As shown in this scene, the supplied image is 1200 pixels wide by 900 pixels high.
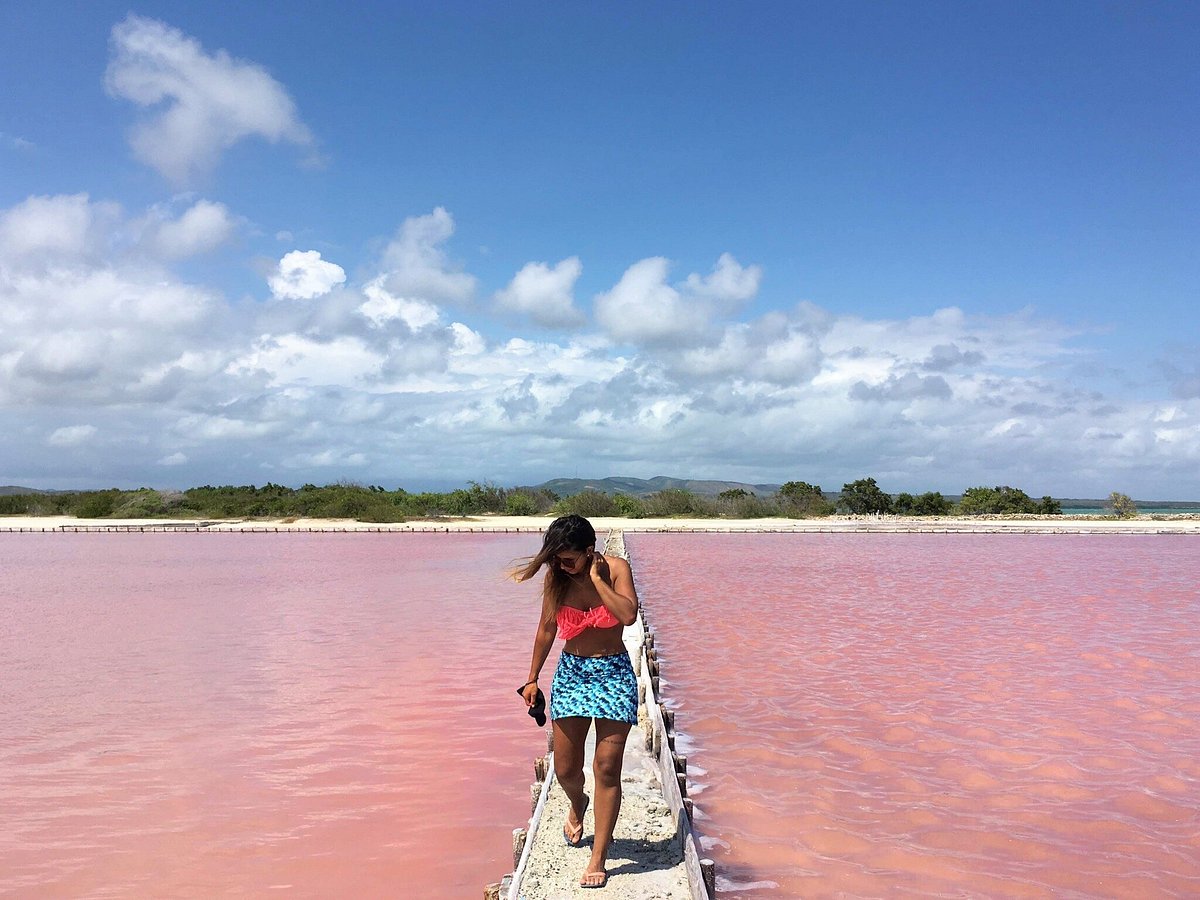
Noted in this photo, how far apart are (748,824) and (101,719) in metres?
5.82

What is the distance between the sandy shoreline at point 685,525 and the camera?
37.1 metres

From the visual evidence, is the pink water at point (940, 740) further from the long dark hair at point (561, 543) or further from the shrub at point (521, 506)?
the shrub at point (521, 506)

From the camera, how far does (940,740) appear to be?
6.84m

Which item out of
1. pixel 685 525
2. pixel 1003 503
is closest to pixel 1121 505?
pixel 1003 503

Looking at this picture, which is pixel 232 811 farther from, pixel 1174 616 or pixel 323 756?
pixel 1174 616

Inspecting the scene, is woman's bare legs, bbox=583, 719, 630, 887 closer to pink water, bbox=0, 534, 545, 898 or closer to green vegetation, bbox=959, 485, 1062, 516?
pink water, bbox=0, 534, 545, 898

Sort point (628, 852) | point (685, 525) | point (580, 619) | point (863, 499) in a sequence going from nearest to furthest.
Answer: point (580, 619) → point (628, 852) → point (685, 525) → point (863, 499)

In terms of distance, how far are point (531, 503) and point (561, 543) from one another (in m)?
48.2

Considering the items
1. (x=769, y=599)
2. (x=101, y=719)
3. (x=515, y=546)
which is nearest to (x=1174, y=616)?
(x=769, y=599)

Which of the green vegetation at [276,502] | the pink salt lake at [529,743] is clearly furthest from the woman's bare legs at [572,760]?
the green vegetation at [276,502]

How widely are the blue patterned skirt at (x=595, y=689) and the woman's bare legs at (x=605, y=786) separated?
5cm

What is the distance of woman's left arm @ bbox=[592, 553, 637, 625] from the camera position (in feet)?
10.5

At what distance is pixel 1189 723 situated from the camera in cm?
743

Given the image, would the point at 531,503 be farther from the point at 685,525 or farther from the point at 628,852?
the point at 628,852
